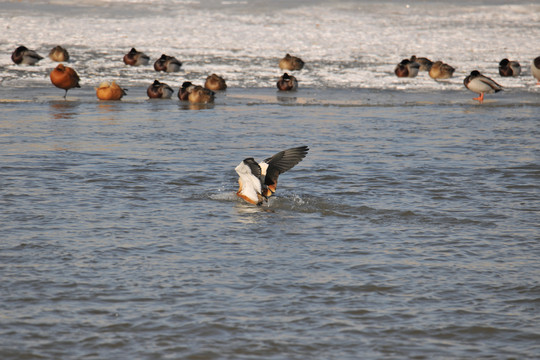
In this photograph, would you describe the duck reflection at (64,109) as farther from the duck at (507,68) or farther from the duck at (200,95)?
the duck at (507,68)

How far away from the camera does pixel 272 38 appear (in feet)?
82.2

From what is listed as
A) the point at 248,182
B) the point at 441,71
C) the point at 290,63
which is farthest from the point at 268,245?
the point at 441,71

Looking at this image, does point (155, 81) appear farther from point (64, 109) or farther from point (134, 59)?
point (134, 59)

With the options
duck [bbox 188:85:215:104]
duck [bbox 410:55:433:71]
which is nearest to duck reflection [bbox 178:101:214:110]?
duck [bbox 188:85:215:104]

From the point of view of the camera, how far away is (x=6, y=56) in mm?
21359

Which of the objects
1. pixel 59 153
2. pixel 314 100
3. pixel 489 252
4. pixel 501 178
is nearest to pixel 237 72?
pixel 314 100

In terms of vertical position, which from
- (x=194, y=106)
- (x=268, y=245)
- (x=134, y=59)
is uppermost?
(x=134, y=59)

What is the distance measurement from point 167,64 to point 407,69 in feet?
20.9

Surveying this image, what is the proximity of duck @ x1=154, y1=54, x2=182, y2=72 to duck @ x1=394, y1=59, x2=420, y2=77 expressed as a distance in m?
5.85

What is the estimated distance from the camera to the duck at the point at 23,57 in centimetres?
2016

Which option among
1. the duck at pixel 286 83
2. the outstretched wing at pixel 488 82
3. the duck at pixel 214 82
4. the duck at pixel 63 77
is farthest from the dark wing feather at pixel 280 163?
the outstretched wing at pixel 488 82

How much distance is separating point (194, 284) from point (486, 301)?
6.75ft

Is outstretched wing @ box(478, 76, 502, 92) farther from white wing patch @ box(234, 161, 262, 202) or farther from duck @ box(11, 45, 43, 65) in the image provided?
duck @ box(11, 45, 43, 65)

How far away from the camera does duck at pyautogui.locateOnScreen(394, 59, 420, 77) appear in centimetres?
1983
